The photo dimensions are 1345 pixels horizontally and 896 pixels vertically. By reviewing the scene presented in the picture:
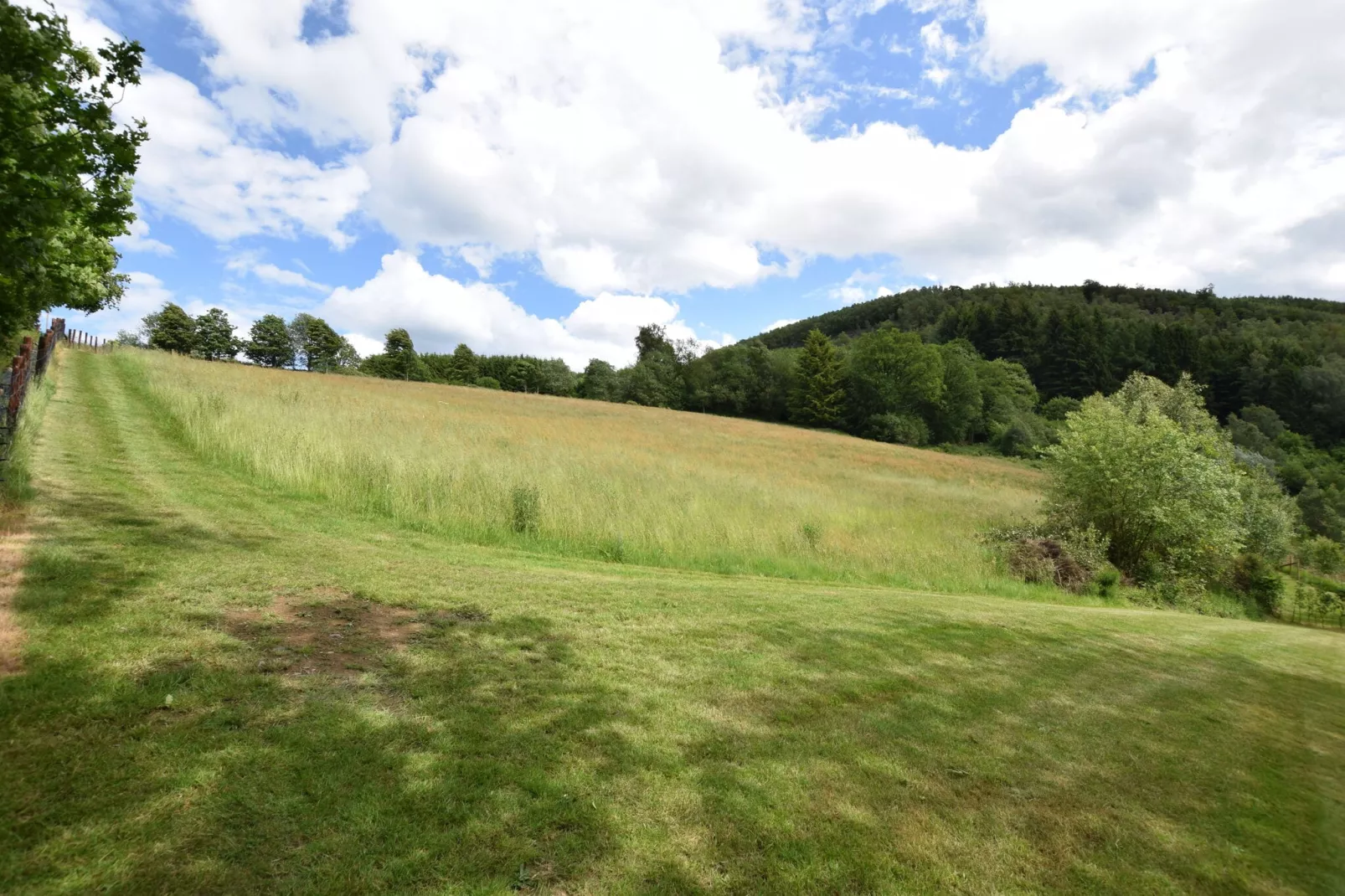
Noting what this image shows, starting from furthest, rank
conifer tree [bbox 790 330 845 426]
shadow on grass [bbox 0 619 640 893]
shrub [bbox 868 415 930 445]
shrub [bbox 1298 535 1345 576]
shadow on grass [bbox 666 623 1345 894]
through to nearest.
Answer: conifer tree [bbox 790 330 845 426], shrub [bbox 868 415 930 445], shrub [bbox 1298 535 1345 576], shadow on grass [bbox 666 623 1345 894], shadow on grass [bbox 0 619 640 893]

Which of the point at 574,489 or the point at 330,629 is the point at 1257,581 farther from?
the point at 330,629

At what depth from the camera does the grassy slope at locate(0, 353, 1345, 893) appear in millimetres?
2572

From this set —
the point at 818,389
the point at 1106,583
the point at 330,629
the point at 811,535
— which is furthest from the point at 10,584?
the point at 818,389

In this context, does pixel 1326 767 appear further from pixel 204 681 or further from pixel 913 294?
pixel 913 294

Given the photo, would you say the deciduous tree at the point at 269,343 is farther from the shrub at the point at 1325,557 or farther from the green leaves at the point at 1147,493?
the shrub at the point at 1325,557

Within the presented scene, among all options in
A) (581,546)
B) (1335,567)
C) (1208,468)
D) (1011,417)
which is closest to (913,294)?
(1011,417)

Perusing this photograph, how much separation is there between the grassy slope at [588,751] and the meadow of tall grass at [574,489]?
400 centimetres

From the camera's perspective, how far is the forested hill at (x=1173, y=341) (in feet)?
241

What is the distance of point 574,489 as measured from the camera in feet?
44.5

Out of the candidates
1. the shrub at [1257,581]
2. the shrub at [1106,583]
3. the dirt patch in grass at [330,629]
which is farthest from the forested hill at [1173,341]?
the dirt patch in grass at [330,629]

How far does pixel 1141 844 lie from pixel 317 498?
11.5 m

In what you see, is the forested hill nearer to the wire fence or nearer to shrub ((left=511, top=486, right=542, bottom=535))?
shrub ((left=511, top=486, right=542, bottom=535))

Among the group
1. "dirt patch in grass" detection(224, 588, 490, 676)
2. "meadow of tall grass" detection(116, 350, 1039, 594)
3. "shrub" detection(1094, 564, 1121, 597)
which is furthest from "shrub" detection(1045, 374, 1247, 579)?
"dirt patch in grass" detection(224, 588, 490, 676)

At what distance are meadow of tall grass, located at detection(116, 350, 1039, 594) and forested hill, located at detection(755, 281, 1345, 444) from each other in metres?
76.7
